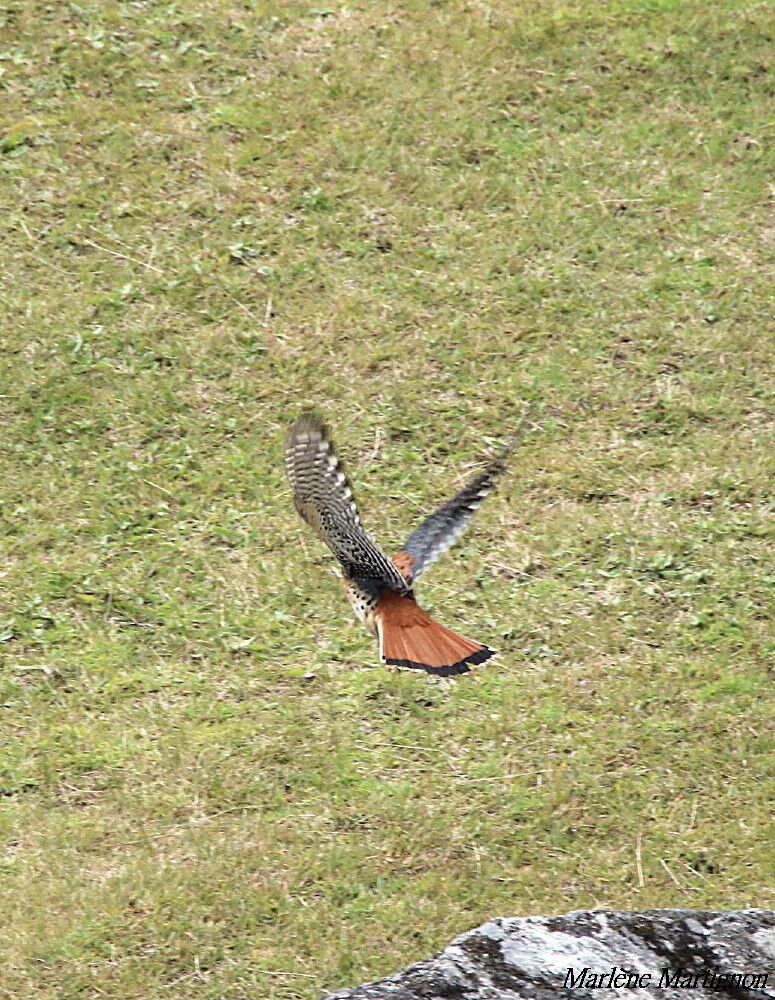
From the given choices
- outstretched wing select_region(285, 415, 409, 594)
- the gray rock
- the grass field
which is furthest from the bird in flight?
the grass field

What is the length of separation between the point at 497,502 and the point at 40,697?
2.35 m

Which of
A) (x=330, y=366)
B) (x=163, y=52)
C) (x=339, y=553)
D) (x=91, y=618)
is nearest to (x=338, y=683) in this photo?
(x=91, y=618)

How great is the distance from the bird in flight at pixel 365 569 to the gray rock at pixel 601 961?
98cm

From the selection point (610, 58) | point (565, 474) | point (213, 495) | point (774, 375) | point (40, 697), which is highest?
point (610, 58)

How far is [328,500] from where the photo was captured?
177 inches

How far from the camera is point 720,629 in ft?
21.3

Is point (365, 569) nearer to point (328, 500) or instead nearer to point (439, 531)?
point (328, 500)

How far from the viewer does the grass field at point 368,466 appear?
5.50 meters

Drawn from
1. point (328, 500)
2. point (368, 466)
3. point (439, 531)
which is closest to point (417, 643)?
point (328, 500)

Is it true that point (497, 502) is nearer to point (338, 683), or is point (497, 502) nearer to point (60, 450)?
point (338, 683)

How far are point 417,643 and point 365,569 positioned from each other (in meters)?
0.31

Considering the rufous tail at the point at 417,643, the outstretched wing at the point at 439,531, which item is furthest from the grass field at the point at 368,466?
the rufous tail at the point at 417,643

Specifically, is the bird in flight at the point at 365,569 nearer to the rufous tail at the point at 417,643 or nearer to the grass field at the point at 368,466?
the rufous tail at the point at 417,643

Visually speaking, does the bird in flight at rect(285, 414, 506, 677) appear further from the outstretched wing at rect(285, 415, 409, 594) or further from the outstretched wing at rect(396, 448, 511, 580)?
the outstretched wing at rect(396, 448, 511, 580)
